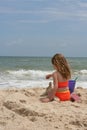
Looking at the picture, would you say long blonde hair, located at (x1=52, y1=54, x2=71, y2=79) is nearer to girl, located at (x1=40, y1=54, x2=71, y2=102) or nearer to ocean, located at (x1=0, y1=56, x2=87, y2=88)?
girl, located at (x1=40, y1=54, x2=71, y2=102)

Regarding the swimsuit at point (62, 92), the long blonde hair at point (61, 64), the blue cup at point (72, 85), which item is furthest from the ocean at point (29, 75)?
the long blonde hair at point (61, 64)

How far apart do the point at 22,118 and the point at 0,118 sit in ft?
0.99

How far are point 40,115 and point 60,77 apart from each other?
1.47 meters

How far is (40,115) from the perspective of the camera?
15.2 feet

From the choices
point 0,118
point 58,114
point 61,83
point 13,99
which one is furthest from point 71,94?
point 0,118

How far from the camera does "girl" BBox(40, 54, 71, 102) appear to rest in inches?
233

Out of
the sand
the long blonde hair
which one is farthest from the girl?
the sand

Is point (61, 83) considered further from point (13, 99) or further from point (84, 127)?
point (84, 127)

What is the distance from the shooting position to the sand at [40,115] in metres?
4.21

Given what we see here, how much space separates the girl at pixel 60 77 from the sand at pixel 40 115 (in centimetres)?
36

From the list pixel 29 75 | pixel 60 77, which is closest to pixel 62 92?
pixel 60 77

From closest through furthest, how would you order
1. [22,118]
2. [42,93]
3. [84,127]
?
[84,127] → [22,118] → [42,93]

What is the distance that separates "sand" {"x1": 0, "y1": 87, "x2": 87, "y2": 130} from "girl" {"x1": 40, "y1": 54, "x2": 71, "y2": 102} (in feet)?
1.19

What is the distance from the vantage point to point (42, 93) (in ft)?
22.6
